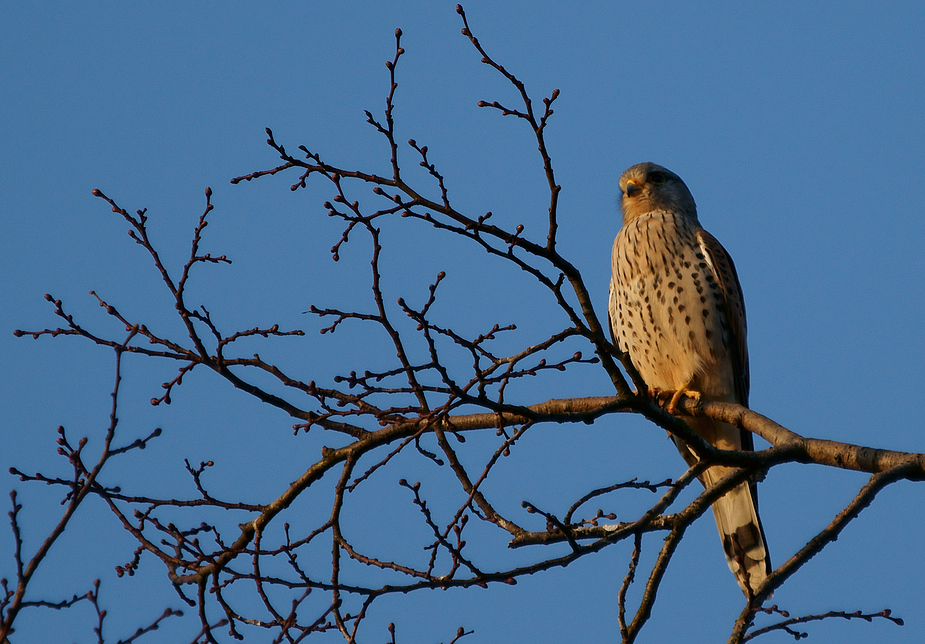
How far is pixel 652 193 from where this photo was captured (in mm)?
5996

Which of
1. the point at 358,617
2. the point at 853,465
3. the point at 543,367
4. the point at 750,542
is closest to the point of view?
the point at 543,367

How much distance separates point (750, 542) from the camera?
4668mm

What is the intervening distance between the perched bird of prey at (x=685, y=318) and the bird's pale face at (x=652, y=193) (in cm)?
39

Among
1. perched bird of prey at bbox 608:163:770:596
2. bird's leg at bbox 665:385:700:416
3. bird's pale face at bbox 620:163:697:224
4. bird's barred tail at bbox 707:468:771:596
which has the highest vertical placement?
bird's pale face at bbox 620:163:697:224

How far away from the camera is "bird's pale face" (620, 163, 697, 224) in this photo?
19.4 feet

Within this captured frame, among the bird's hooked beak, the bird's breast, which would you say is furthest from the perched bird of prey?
the bird's hooked beak

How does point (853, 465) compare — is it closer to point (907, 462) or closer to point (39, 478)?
point (907, 462)

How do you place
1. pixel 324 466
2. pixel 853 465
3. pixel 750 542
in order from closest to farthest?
pixel 853 465 < pixel 324 466 < pixel 750 542

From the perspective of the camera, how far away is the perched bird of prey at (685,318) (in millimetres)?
5055

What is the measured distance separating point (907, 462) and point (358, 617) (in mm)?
1856

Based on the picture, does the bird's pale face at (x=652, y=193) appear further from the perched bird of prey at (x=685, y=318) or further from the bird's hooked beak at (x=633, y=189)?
the perched bird of prey at (x=685, y=318)

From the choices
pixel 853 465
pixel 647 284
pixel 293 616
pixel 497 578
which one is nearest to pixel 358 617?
pixel 293 616

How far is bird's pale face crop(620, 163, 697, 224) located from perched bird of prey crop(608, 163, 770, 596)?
0.39 meters

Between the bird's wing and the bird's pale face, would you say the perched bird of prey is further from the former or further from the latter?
the bird's pale face
